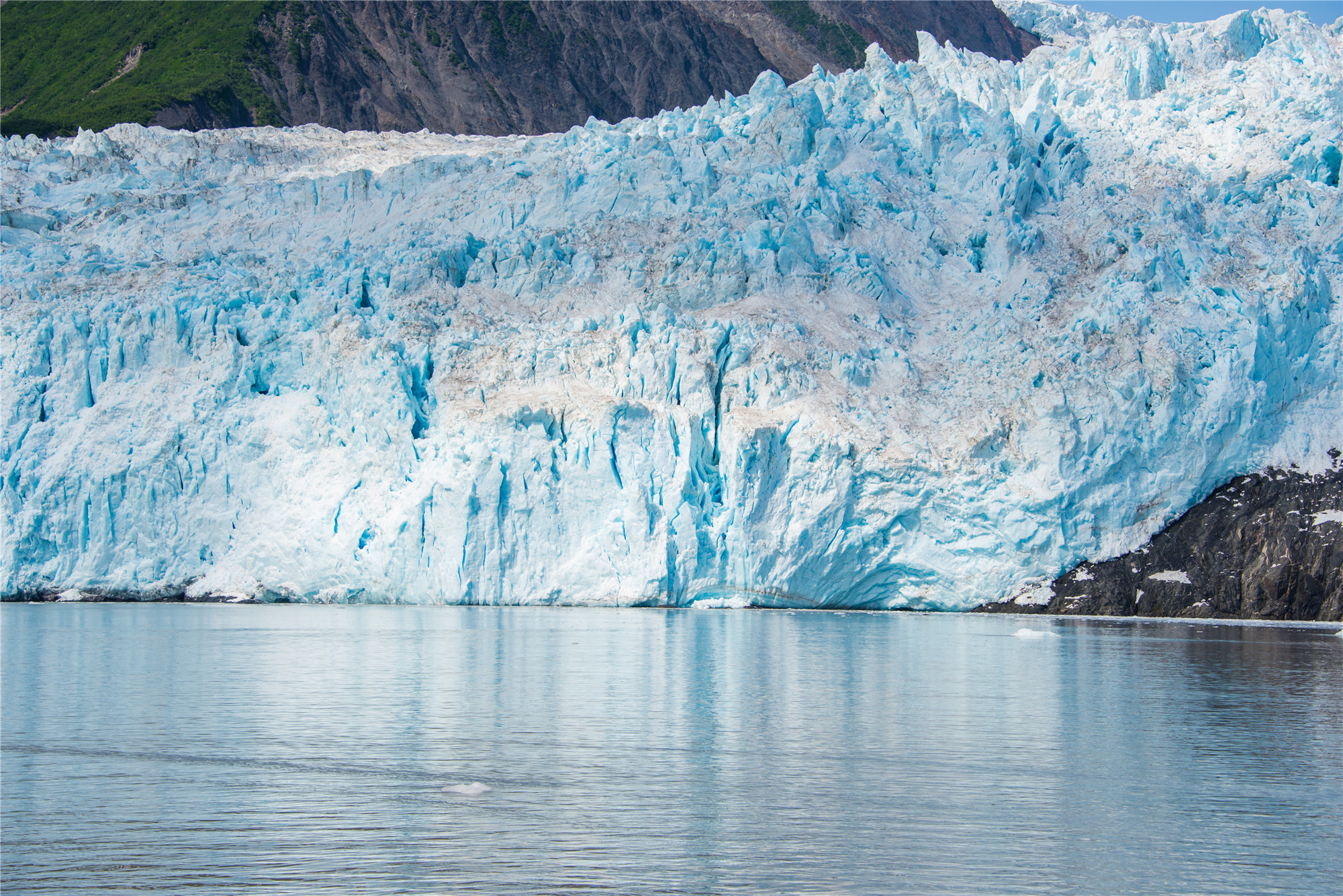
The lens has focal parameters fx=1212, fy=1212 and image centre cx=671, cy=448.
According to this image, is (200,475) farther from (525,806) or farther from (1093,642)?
(525,806)

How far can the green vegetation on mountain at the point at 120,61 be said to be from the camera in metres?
44.6

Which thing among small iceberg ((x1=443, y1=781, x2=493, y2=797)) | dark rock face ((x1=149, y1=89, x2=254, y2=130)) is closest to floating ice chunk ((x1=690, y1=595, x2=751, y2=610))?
small iceberg ((x1=443, y1=781, x2=493, y2=797))

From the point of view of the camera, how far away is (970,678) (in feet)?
44.2

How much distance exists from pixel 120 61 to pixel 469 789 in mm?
52403

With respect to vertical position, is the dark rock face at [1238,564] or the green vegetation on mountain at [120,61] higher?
the green vegetation on mountain at [120,61]

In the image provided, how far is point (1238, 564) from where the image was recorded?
21.5 m

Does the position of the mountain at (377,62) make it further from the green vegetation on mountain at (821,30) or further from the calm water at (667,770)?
the calm water at (667,770)

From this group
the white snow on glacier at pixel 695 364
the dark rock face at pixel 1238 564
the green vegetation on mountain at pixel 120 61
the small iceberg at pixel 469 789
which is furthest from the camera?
the green vegetation on mountain at pixel 120 61

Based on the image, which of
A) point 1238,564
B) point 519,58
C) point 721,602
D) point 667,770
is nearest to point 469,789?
point 667,770

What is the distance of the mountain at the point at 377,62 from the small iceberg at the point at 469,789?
40305 mm

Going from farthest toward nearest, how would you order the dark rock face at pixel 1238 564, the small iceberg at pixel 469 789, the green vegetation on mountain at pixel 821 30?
the green vegetation on mountain at pixel 821 30
the dark rock face at pixel 1238 564
the small iceberg at pixel 469 789

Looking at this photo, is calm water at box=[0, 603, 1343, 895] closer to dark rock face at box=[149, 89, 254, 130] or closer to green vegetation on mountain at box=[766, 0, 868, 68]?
dark rock face at box=[149, 89, 254, 130]

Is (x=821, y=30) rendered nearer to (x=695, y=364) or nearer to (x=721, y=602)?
(x=695, y=364)

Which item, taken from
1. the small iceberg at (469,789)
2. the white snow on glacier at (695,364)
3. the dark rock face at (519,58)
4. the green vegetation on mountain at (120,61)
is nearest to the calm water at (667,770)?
the small iceberg at (469,789)
